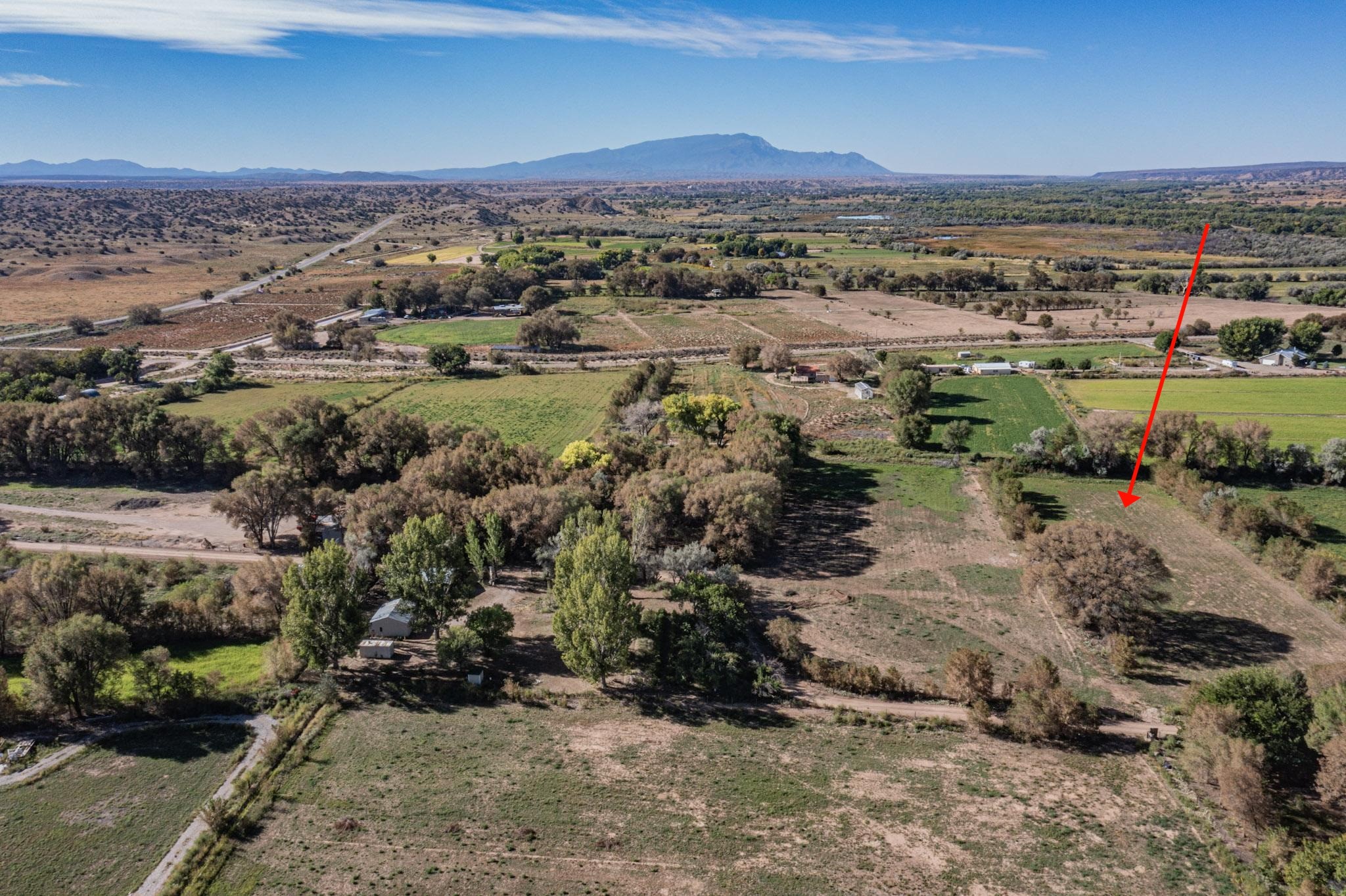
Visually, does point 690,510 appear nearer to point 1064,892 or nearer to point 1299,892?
point 1064,892

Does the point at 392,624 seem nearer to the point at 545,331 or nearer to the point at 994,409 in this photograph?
the point at 994,409

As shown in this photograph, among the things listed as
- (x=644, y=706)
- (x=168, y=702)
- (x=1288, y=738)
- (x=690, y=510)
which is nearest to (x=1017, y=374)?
(x=690, y=510)

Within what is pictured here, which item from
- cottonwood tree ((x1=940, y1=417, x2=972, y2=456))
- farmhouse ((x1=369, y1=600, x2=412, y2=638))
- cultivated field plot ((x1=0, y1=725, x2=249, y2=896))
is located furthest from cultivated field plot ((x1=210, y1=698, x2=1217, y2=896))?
cottonwood tree ((x1=940, y1=417, x2=972, y2=456))

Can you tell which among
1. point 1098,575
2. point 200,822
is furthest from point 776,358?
point 200,822

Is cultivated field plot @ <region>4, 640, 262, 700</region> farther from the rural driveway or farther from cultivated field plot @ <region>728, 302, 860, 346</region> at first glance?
cultivated field plot @ <region>728, 302, 860, 346</region>

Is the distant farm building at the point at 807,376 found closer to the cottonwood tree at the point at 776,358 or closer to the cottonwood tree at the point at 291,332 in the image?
the cottonwood tree at the point at 776,358

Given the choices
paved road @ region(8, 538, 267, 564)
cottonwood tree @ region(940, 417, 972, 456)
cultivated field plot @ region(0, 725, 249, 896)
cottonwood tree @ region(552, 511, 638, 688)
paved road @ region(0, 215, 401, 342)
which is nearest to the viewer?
cultivated field plot @ region(0, 725, 249, 896)
